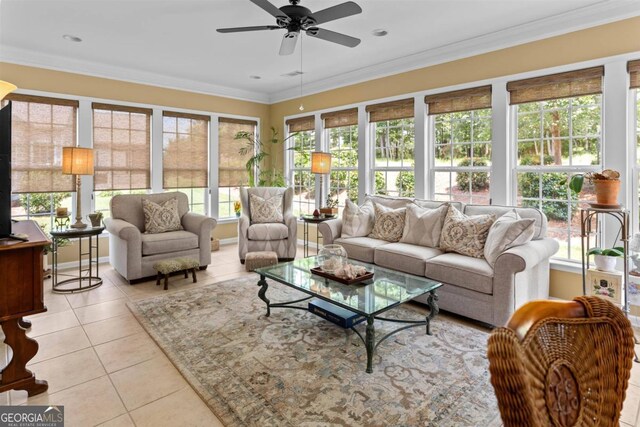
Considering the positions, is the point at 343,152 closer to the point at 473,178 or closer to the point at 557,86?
the point at 473,178

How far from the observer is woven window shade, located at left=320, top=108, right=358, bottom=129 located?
5512mm

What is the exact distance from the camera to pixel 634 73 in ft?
10.3

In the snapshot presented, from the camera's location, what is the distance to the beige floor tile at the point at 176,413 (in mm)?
1871

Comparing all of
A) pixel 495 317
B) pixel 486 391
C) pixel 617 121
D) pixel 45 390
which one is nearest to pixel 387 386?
pixel 486 391

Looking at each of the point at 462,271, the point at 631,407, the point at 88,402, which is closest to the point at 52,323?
the point at 88,402

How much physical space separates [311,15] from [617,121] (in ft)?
9.59

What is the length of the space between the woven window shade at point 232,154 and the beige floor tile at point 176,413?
476 centimetres

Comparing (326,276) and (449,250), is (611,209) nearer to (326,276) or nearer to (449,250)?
(449,250)

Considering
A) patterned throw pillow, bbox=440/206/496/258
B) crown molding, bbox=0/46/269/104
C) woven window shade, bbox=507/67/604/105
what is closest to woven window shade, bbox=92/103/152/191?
crown molding, bbox=0/46/269/104

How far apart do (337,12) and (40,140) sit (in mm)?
4379

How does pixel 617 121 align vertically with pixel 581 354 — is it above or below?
above

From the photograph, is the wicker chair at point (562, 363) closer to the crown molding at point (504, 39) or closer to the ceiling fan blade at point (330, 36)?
the ceiling fan blade at point (330, 36)

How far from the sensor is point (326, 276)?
2.84m

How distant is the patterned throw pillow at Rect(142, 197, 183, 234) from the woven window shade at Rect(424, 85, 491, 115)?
373 cm
